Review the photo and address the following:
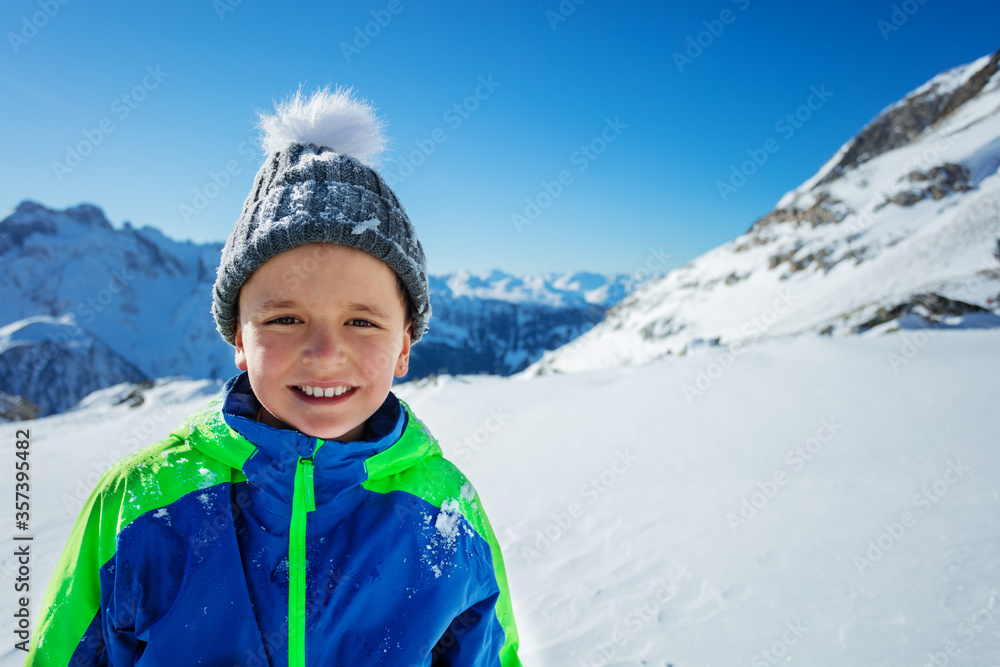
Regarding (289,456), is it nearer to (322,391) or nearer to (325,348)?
(322,391)

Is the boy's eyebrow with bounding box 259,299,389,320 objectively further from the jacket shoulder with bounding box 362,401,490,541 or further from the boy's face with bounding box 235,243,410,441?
the jacket shoulder with bounding box 362,401,490,541

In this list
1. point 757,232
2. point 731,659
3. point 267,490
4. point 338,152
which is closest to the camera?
point 267,490

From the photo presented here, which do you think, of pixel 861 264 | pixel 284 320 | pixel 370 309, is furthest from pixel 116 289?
pixel 370 309

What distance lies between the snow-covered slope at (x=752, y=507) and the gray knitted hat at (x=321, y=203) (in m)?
2.16

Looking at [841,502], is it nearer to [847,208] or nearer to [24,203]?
[847,208]

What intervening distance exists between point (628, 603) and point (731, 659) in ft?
2.00

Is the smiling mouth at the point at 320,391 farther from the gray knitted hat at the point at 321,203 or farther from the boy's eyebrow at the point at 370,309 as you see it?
the gray knitted hat at the point at 321,203

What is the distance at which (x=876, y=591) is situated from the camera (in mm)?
2428

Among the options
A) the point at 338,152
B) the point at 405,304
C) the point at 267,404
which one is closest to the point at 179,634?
the point at 267,404

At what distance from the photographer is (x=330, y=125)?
164cm

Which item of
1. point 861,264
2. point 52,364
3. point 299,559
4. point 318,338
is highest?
point 52,364

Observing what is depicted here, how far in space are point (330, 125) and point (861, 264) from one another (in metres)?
38.6

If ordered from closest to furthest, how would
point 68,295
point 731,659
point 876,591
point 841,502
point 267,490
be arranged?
1. point 267,490
2. point 731,659
3. point 876,591
4. point 841,502
5. point 68,295

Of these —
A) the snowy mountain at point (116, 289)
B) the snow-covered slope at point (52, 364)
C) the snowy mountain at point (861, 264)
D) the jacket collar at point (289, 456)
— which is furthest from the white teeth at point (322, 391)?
the snowy mountain at point (116, 289)
